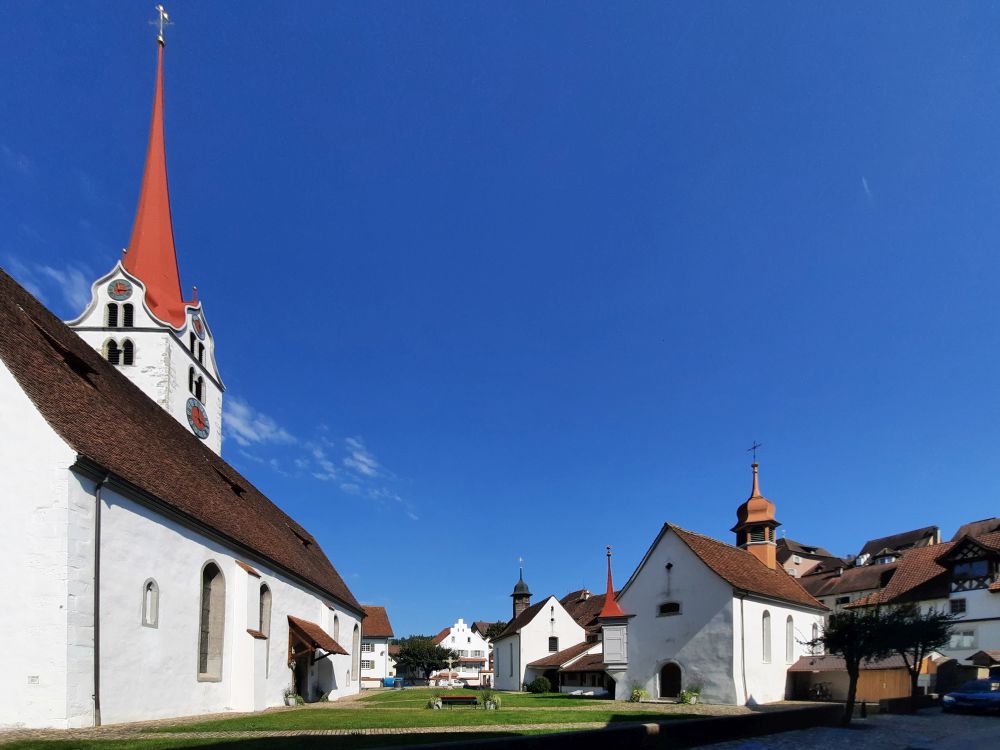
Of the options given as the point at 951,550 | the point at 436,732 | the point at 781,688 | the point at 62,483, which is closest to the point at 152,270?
the point at 62,483

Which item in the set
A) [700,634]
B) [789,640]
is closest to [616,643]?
[700,634]

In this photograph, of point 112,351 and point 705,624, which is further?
point 112,351

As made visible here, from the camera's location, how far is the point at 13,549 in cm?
1234

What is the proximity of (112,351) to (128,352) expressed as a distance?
2.44 ft

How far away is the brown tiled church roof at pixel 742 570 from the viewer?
1166 inches

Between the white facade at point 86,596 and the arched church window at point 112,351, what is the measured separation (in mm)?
16488

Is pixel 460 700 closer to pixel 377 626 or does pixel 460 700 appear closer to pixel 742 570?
pixel 742 570

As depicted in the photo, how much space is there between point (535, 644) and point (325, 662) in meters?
24.5

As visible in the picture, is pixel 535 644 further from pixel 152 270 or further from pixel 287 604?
pixel 152 270

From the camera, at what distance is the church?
12.2m

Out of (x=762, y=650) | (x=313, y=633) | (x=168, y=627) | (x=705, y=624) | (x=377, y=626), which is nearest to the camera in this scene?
(x=168, y=627)

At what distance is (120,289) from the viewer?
3200 cm

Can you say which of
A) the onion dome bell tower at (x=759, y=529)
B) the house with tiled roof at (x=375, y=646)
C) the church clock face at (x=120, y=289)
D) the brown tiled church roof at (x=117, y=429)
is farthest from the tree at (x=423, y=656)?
the church clock face at (x=120, y=289)

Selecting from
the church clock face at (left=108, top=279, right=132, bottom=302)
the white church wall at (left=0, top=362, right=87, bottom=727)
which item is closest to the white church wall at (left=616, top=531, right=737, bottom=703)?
the white church wall at (left=0, top=362, right=87, bottom=727)
